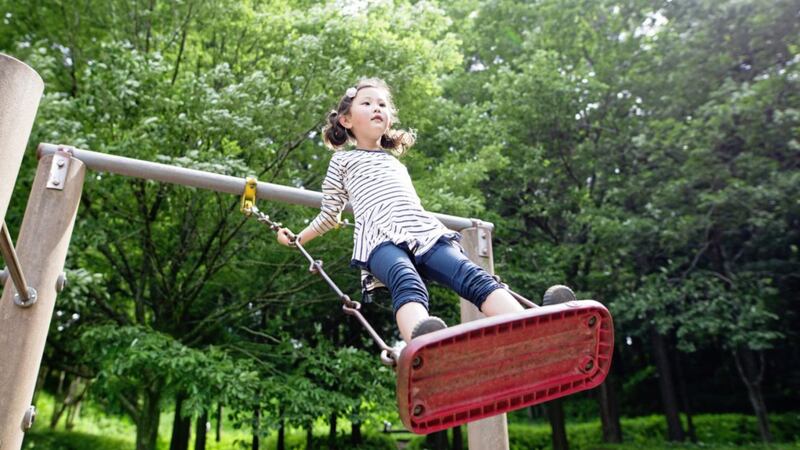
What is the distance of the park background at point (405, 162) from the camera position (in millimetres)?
7422

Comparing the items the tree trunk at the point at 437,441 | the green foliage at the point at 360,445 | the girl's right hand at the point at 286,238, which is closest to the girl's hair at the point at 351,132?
the girl's right hand at the point at 286,238

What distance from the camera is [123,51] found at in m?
7.18

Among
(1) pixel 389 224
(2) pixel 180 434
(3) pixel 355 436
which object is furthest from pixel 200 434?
(1) pixel 389 224

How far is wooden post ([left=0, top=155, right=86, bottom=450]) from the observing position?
108 inches

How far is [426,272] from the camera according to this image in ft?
7.72

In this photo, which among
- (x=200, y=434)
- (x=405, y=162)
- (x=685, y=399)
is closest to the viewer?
(x=405, y=162)

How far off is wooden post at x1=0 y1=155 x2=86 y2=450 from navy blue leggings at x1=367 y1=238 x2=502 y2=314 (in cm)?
167

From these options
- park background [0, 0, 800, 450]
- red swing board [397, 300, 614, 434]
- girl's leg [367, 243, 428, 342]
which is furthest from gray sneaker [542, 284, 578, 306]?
park background [0, 0, 800, 450]

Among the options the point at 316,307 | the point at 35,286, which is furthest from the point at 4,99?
the point at 316,307

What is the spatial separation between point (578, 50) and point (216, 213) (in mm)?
9074

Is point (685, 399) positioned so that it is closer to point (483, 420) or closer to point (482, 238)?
point (483, 420)

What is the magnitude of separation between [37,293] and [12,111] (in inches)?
65.7

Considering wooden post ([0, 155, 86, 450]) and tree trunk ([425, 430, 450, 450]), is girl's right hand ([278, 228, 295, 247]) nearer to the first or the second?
wooden post ([0, 155, 86, 450])

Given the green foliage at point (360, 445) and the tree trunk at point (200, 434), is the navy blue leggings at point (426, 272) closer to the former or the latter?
the tree trunk at point (200, 434)
